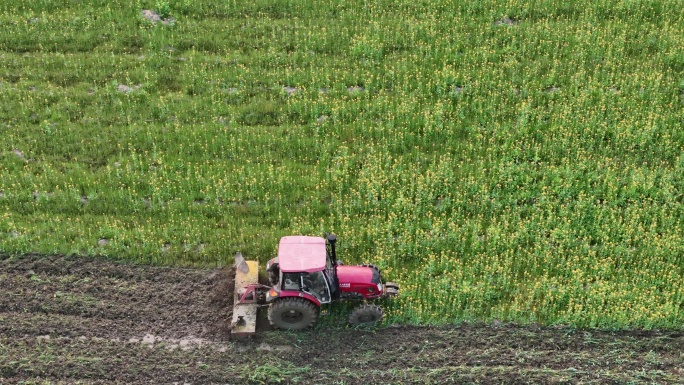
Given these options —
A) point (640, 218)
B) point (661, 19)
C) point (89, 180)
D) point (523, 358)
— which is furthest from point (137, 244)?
point (661, 19)

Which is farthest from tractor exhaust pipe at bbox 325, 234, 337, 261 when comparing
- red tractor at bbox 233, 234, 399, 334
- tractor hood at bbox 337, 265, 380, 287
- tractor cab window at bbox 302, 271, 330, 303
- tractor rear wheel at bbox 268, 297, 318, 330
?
tractor rear wheel at bbox 268, 297, 318, 330

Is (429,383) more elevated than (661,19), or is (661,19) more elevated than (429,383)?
(661,19)

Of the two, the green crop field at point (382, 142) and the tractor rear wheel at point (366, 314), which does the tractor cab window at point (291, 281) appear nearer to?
the tractor rear wheel at point (366, 314)

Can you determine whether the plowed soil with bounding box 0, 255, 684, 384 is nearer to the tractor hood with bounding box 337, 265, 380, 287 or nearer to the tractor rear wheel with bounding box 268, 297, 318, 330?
the tractor rear wheel with bounding box 268, 297, 318, 330

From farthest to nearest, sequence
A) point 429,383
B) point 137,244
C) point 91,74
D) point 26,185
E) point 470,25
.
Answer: point 470,25
point 91,74
point 26,185
point 137,244
point 429,383

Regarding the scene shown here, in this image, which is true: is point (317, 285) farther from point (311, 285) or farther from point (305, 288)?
point (305, 288)

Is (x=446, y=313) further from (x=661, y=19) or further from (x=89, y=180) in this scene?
(x=661, y=19)

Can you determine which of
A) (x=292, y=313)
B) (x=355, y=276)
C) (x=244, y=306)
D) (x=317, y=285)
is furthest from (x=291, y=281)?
(x=355, y=276)
